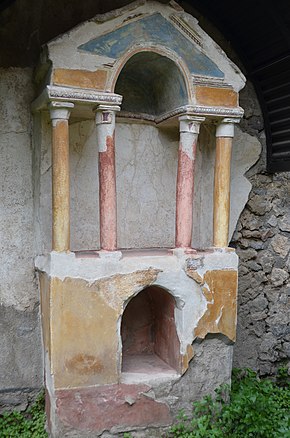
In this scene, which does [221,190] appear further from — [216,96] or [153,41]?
[153,41]

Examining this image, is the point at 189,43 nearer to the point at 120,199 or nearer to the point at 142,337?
the point at 120,199

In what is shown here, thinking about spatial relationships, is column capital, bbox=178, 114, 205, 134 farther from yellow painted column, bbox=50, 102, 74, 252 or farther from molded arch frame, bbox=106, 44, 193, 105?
yellow painted column, bbox=50, 102, 74, 252

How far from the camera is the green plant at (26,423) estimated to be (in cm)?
394

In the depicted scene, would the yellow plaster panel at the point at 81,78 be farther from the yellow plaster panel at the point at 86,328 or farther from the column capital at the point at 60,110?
the yellow plaster panel at the point at 86,328

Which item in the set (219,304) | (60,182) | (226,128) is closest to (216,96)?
(226,128)

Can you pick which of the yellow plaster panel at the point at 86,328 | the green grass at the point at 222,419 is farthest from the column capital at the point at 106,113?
the green grass at the point at 222,419

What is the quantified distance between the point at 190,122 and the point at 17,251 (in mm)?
1808

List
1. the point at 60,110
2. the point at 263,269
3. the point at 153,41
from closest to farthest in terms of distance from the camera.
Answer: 1. the point at 60,110
2. the point at 153,41
3. the point at 263,269

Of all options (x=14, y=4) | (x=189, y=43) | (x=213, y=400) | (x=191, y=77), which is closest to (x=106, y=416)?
(x=213, y=400)

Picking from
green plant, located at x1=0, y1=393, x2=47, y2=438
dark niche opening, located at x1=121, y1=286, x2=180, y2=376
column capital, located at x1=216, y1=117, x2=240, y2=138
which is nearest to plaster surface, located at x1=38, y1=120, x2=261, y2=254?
column capital, located at x1=216, y1=117, x2=240, y2=138

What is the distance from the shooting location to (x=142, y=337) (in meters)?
4.61

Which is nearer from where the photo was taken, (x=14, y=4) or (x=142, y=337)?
(x=14, y=4)

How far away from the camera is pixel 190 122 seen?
4.05 meters

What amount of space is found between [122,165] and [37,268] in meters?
1.18
